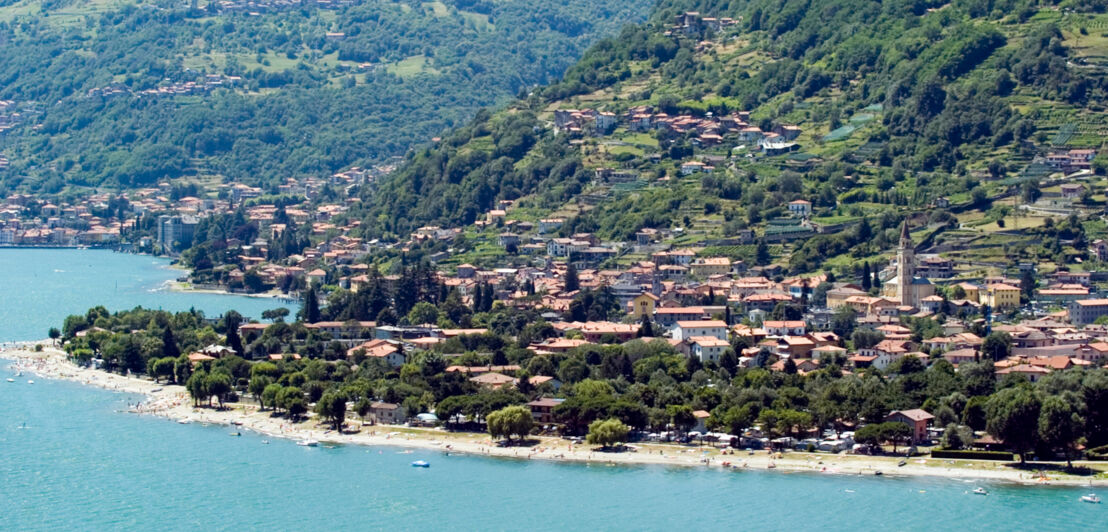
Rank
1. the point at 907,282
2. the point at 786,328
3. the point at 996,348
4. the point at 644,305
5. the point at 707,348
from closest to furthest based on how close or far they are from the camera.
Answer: the point at 996,348
the point at 707,348
the point at 786,328
the point at 907,282
the point at 644,305

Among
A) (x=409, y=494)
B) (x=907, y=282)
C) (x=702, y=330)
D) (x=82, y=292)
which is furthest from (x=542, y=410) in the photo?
(x=82, y=292)

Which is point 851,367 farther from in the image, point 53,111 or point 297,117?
point 53,111

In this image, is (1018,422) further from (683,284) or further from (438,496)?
(683,284)

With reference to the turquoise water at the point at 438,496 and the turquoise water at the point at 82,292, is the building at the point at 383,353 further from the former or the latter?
the turquoise water at the point at 82,292

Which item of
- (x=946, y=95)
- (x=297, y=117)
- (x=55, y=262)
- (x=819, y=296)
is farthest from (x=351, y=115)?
(x=819, y=296)

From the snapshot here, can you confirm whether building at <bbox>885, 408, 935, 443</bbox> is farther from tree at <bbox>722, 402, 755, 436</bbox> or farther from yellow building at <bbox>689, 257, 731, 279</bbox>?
yellow building at <bbox>689, 257, 731, 279</bbox>

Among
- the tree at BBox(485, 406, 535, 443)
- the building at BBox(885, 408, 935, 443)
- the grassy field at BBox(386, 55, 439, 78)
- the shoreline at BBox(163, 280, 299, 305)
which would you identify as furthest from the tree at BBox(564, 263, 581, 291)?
the grassy field at BBox(386, 55, 439, 78)
